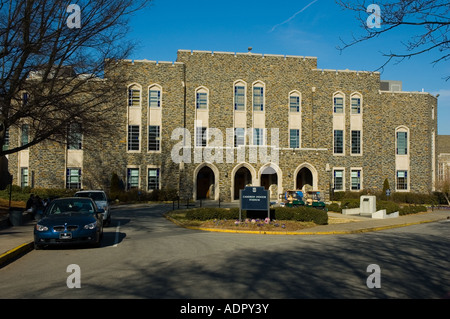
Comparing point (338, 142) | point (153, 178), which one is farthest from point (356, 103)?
point (153, 178)

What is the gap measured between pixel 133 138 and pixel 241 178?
37.3 ft

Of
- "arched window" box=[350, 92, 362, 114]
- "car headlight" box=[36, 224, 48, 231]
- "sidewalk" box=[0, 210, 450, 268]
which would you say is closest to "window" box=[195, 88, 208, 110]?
"arched window" box=[350, 92, 362, 114]

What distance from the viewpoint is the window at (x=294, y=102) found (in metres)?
42.8

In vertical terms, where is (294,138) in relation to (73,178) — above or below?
above

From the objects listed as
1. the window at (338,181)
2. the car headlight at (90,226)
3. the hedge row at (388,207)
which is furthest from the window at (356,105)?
the car headlight at (90,226)

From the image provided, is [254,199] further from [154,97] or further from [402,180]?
[402,180]

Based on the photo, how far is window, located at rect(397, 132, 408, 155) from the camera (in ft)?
152

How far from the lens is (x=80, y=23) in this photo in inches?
640

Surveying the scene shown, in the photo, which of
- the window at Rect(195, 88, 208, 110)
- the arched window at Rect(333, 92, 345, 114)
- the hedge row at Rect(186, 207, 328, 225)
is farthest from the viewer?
the arched window at Rect(333, 92, 345, 114)

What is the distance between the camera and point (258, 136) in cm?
4194

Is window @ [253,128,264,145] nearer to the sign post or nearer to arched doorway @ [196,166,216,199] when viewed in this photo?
arched doorway @ [196,166,216,199]

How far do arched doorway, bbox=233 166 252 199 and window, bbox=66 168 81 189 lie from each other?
14.7 metres
